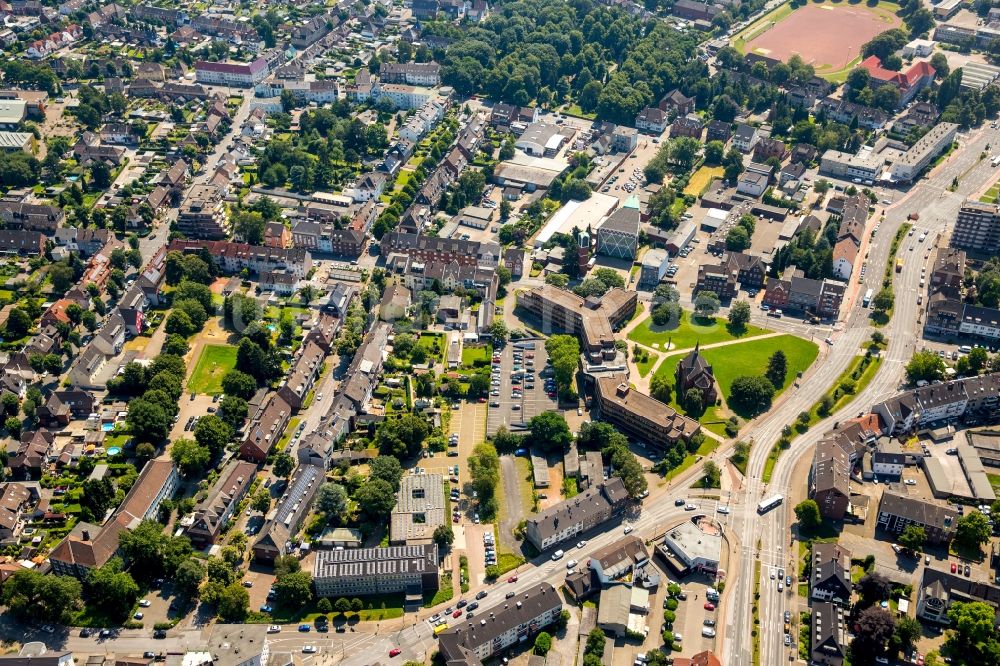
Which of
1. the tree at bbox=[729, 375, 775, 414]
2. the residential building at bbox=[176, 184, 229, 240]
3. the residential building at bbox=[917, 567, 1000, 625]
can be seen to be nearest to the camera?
the residential building at bbox=[917, 567, 1000, 625]

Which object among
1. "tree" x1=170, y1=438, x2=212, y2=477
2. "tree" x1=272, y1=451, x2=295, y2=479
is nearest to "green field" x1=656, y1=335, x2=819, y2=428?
"tree" x1=272, y1=451, x2=295, y2=479

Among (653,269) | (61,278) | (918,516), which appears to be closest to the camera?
(918,516)

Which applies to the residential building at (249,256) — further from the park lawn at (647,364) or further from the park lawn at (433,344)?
the park lawn at (647,364)

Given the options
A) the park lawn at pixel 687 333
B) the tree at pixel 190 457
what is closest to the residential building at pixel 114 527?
the tree at pixel 190 457

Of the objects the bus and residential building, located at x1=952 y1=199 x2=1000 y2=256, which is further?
residential building, located at x1=952 y1=199 x2=1000 y2=256

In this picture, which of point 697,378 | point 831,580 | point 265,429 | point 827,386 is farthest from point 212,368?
point 827,386

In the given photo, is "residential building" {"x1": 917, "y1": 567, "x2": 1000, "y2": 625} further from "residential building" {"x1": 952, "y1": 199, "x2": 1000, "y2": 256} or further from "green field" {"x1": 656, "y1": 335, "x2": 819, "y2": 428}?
"residential building" {"x1": 952, "y1": 199, "x2": 1000, "y2": 256}

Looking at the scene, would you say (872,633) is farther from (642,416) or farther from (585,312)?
(585,312)
